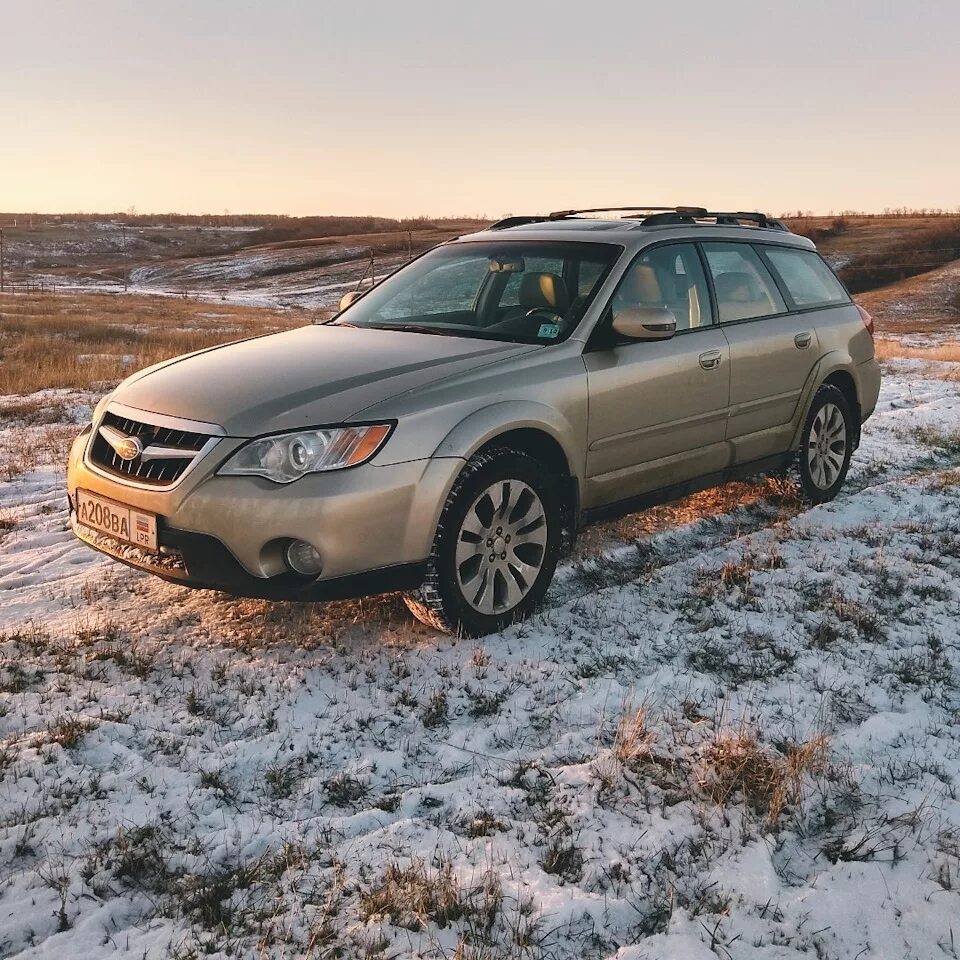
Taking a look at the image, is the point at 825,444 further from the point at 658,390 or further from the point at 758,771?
the point at 758,771

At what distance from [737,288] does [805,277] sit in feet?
2.99

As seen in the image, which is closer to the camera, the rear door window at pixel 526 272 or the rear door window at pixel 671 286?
the rear door window at pixel 671 286

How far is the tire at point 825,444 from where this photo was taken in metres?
5.92

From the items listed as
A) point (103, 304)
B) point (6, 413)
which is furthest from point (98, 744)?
point (103, 304)

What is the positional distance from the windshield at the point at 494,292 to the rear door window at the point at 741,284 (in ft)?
2.68

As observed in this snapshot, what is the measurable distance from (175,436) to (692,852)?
7.96 ft

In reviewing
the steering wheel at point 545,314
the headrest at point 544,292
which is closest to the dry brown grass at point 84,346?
the headrest at point 544,292

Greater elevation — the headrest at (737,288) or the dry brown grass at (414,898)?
the headrest at (737,288)

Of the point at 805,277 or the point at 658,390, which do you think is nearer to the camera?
the point at 658,390

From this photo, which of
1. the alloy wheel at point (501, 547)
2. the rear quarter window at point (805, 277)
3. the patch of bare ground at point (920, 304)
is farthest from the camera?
the patch of bare ground at point (920, 304)

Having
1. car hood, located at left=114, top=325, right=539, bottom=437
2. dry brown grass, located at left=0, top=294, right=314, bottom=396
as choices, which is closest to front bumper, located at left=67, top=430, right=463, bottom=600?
car hood, located at left=114, top=325, right=539, bottom=437

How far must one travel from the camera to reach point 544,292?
15.4 feet

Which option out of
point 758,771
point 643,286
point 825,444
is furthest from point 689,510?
point 758,771

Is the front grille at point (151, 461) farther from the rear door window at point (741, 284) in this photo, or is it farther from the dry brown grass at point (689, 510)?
the rear door window at point (741, 284)
